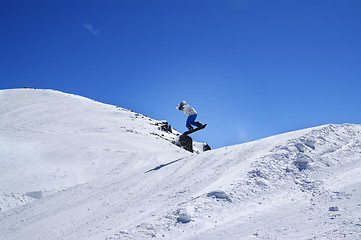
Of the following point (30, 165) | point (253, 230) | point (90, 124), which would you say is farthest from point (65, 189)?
point (90, 124)

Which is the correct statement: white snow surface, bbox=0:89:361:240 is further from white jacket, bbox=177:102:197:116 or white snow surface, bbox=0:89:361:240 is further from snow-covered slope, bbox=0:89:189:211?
white jacket, bbox=177:102:197:116

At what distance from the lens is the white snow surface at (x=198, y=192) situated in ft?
15.0

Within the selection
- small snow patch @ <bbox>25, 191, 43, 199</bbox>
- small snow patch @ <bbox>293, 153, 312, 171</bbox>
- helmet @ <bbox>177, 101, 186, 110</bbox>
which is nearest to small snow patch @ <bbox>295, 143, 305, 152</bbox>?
small snow patch @ <bbox>293, 153, 312, 171</bbox>

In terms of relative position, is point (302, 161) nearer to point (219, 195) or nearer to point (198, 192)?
point (219, 195)

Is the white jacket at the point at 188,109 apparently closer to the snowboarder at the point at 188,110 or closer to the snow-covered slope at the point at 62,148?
the snowboarder at the point at 188,110

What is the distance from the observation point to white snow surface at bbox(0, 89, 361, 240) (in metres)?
4.56

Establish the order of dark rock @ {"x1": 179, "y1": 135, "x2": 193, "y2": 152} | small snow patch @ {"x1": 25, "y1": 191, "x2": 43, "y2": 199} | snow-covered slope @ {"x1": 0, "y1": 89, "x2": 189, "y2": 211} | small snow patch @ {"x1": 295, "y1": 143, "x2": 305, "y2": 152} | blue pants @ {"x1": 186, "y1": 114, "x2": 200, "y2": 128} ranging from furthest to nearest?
dark rock @ {"x1": 179, "y1": 135, "x2": 193, "y2": 152} → blue pants @ {"x1": 186, "y1": 114, "x2": 200, "y2": 128} → snow-covered slope @ {"x1": 0, "y1": 89, "x2": 189, "y2": 211} → small snow patch @ {"x1": 25, "y1": 191, "x2": 43, "y2": 199} → small snow patch @ {"x1": 295, "y1": 143, "x2": 305, "y2": 152}

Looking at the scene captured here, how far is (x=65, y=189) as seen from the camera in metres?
11.0

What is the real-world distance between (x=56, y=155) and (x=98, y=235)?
10.4 m

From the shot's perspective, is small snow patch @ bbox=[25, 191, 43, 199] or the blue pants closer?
small snow patch @ bbox=[25, 191, 43, 199]

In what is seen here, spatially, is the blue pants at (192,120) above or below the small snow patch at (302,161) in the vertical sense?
above

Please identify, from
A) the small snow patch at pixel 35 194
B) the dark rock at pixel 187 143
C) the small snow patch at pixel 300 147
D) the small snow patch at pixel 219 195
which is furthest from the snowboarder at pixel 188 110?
the small snow patch at pixel 219 195

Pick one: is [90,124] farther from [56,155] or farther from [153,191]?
[153,191]

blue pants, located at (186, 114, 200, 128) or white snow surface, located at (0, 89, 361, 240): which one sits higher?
blue pants, located at (186, 114, 200, 128)
